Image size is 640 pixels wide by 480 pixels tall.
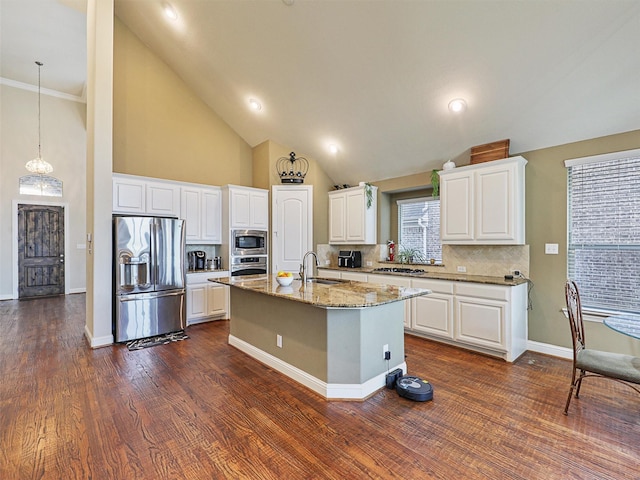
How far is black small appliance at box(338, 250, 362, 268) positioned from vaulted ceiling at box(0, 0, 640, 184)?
1.35 m

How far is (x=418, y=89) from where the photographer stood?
365 cm

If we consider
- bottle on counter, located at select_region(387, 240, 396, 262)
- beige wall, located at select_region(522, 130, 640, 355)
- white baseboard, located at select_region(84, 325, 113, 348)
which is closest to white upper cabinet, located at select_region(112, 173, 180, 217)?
white baseboard, located at select_region(84, 325, 113, 348)

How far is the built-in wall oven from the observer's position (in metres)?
5.29

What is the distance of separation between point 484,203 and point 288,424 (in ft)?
10.7

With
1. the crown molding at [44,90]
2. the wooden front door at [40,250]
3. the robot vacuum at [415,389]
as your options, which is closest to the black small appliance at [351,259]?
the robot vacuum at [415,389]

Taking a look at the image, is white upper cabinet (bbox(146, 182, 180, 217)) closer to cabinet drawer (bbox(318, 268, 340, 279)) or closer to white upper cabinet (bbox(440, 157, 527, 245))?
cabinet drawer (bbox(318, 268, 340, 279))

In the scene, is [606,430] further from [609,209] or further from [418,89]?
[418,89]

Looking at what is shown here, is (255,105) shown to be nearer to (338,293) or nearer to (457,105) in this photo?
(457,105)

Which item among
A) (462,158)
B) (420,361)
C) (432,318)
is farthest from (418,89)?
(420,361)

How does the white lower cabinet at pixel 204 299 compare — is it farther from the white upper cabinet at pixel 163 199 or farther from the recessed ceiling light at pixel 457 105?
the recessed ceiling light at pixel 457 105

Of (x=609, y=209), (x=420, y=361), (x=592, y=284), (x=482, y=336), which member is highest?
(x=609, y=209)

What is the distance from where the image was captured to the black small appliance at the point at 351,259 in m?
5.65

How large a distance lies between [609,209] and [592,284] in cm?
82

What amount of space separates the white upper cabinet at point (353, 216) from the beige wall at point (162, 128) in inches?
77.8
